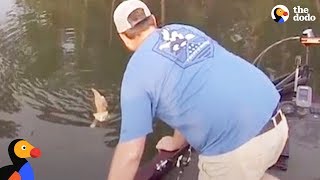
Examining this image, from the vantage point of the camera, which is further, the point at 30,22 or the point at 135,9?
the point at 30,22

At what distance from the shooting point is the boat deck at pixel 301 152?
1.83 m

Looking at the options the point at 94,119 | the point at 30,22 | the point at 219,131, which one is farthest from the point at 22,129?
the point at 219,131

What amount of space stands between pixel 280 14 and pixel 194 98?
2331 mm

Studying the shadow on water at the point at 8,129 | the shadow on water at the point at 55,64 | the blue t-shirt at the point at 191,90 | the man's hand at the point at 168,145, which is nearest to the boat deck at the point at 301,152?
the man's hand at the point at 168,145

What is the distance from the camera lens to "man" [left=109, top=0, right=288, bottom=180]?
116cm

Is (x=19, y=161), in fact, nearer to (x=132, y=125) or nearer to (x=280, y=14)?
(x=132, y=125)

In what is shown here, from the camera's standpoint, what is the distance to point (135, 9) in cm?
126

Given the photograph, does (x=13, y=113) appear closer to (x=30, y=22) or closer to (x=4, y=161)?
(x=4, y=161)

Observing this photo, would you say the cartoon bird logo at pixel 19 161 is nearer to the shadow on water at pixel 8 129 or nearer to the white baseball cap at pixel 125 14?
the shadow on water at pixel 8 129

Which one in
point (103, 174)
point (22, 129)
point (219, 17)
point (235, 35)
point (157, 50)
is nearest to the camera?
point (157, 50)

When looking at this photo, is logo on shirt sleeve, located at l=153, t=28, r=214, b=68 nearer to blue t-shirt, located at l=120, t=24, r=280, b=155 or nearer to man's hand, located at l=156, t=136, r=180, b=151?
blue t-shirt, located at l=120, t=24, r=280, b=155

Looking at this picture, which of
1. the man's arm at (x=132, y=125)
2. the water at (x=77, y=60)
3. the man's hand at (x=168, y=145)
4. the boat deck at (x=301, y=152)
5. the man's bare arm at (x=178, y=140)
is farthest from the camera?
the water at (x=77, y=60)

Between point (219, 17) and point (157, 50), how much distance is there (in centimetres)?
242

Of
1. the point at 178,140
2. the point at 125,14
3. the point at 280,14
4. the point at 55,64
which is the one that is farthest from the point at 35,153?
the point at 280,14
